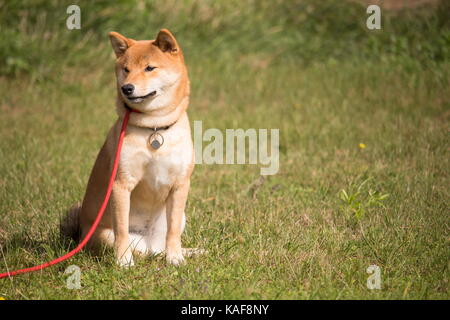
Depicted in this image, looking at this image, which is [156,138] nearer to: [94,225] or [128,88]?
[128,88]

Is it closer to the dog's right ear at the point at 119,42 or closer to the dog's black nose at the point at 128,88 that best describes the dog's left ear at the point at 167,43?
the dog's right ear at the point at 119,42

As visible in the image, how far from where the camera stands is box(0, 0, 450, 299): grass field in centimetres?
337

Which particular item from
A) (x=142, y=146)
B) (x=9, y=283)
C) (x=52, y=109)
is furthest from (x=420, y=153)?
(x=52, y=109)

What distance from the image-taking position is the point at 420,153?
5.43 m

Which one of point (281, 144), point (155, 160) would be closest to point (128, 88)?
point (155, 160)

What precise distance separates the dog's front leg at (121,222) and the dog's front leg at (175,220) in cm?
24

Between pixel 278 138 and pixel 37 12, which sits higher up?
pixel 37 12

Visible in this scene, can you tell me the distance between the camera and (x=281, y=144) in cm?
607

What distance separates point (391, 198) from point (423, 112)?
243cm

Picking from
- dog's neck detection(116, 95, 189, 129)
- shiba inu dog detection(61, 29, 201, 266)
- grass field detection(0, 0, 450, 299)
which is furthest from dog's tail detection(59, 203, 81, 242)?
dog's neck detection(116, 95, 189, 129)

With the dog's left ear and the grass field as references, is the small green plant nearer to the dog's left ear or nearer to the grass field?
the grass field

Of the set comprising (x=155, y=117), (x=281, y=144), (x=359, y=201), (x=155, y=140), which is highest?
(x=155, y=117)

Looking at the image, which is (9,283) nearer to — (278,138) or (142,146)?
(142,146)

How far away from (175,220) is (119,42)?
1109 mm
